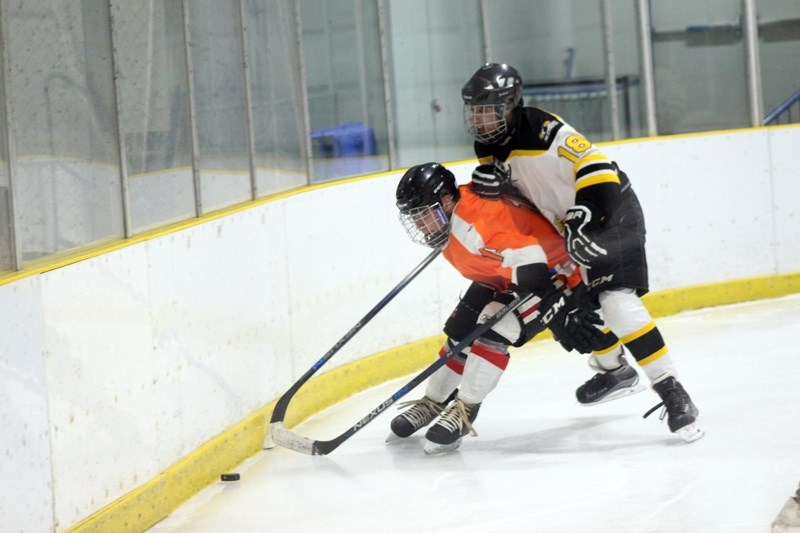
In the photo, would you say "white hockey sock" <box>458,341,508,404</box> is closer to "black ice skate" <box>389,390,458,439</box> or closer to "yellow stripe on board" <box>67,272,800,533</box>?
"black ice skate" <box>389,390,458,439</box>

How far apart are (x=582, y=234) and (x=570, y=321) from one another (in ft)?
1.34

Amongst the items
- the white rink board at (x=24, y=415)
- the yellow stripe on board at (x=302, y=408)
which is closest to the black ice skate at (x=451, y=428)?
the yellow stripe on board at (x=302, y=408)

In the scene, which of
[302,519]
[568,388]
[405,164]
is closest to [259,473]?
[302,519]

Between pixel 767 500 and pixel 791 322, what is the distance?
268 centimetres

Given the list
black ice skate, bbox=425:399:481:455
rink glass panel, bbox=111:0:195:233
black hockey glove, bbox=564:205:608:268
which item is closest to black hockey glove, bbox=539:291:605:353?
black hockey glove, bbox=564:205:608:268

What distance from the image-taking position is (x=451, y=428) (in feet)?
13.0

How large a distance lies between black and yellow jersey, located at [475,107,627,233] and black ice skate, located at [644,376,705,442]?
1.91ft

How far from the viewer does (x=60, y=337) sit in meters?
3.01

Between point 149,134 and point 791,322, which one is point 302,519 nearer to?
point 149,134

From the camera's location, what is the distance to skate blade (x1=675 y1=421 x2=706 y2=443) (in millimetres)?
3824

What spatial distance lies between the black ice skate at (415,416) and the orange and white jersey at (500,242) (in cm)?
50

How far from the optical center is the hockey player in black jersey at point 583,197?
377cm

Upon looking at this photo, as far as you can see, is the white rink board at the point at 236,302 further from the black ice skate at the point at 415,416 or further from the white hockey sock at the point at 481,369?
the white hockey sock at the point at 481,369

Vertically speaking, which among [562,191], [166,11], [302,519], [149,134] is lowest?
[302,519]
